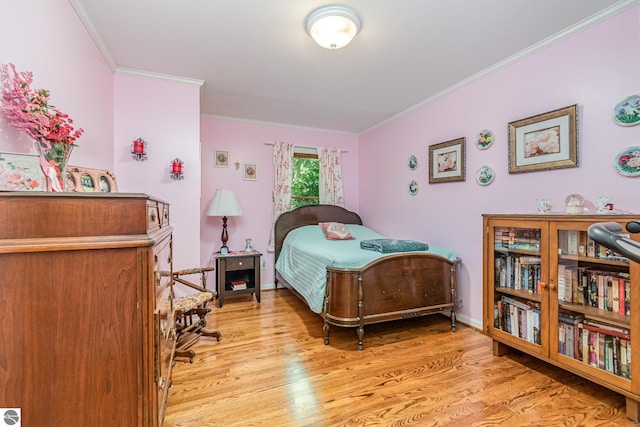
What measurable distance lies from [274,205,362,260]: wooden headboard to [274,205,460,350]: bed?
963mm

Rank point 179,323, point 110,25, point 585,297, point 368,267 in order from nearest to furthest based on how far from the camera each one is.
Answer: point 585,297 → point 110,25 → point 368,267 → point 179,323

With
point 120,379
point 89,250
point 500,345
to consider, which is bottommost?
point 500,345

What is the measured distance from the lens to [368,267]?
2.42 meters

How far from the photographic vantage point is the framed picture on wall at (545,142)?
2.06m

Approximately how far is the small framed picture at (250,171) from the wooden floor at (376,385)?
2141 millimetres

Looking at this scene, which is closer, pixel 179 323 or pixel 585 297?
pixel 585 297

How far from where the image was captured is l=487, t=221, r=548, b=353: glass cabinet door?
197cm

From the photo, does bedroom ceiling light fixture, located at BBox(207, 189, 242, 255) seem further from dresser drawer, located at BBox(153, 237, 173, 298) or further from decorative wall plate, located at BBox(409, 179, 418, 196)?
decorative wall plate, located at BBox(409, 179, 418, 196)

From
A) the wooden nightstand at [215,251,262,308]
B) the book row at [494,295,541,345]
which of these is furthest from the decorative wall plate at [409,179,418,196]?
the wooden nightstand at [215,251,262,308]

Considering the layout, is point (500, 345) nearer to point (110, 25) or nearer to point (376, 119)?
point (376, 119)

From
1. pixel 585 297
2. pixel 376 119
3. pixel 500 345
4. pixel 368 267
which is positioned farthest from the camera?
pixel 376 119

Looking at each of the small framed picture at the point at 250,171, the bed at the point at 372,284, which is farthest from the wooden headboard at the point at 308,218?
the bed at the point at 372,284

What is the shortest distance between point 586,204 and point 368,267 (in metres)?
1.60

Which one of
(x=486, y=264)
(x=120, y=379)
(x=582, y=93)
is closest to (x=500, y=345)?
(x=486, y=264)
